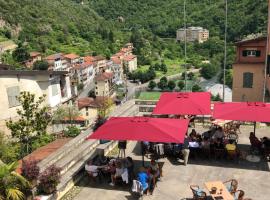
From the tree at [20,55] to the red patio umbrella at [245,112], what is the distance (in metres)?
88.8

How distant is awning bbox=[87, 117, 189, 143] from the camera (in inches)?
412

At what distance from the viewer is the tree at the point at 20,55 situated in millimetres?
93794

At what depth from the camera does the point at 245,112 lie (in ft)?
40.5

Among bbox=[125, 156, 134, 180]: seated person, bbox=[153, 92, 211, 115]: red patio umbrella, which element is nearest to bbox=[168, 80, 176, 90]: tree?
bbox=[153, 92, 211, 115]: red patio umbrella

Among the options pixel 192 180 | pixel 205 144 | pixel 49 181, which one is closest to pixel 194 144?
pixel 205 144

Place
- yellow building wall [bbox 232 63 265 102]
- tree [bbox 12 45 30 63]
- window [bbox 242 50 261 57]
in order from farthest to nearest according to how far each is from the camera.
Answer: tree [bbox 12 45 30 63] → window [bbox 242 50 261 57] → yellow building wall [bbox 232 63 265 102]

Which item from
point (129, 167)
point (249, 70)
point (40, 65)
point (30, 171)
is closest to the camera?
point (30, 171)

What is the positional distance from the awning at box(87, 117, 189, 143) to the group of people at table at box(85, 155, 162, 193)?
1109 millimetres

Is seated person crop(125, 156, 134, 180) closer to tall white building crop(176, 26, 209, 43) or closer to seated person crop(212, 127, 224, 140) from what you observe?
seated person crop(212, 127, 224, 140)

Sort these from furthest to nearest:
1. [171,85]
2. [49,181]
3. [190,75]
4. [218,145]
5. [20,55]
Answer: [190,75]
[171,85]
[20,55]
[218,145]
[49,181]

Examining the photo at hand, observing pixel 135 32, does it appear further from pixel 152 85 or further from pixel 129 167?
pixel 129 167

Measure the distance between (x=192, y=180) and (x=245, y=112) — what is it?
3348mm

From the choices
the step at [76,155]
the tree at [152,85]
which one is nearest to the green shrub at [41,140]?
the step at [76,155]

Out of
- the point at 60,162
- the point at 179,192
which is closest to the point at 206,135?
the point at 179,192
